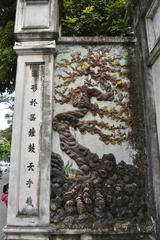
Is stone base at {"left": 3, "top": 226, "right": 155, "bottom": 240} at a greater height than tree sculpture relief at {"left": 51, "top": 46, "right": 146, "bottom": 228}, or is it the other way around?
tree sculpture relief at {"left": 51, "top": 46, "right": 146, "bottom": 228}

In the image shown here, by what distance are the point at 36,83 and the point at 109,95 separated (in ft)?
3.77

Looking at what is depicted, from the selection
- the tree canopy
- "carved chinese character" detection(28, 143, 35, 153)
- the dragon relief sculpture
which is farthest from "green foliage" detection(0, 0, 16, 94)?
"carved chinese character" detection(28, 143, 35, 153)

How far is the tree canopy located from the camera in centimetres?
516

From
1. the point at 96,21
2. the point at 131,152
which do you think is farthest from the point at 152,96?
the point at 96,21

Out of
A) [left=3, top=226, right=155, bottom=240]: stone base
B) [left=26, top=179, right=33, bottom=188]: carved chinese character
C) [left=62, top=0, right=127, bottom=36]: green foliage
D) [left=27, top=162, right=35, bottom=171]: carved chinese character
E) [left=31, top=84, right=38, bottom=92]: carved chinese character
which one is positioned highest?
[left=62, top=0, right=127, bottom=36]: green foliage

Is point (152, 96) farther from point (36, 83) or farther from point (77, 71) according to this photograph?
point (36, 83)

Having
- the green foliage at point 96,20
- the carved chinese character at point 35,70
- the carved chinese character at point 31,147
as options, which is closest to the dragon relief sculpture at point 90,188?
the carved chinese character at point 31,147

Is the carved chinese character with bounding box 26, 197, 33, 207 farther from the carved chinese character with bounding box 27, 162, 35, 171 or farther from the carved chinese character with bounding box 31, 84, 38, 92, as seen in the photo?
the carved chinese character with bounding box 31, 84, 38, 92

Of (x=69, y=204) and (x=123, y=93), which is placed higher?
(x=123, y=93)

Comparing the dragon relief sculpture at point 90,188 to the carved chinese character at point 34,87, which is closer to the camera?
the dragon relief sculpture at point 90,188

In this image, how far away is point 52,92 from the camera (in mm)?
4105

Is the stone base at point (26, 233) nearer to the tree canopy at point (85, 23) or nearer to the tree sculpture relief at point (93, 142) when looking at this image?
the tree sculpture relief at point (93, 142)

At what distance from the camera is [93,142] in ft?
13.1

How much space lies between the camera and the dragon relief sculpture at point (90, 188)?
3.64 m
